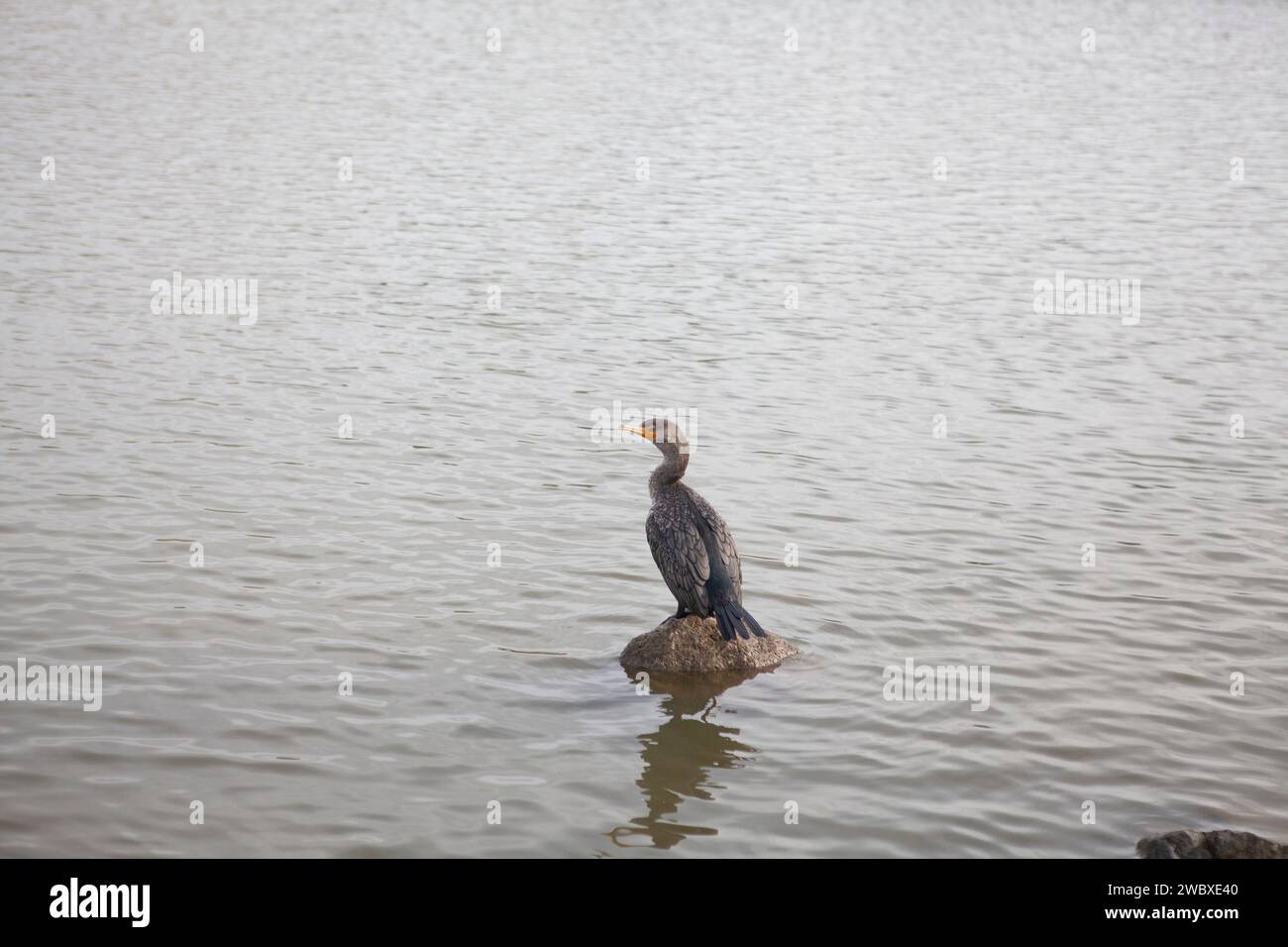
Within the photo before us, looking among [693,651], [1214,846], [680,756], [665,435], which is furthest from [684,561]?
[1214,846]

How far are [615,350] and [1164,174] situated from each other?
13.6 m

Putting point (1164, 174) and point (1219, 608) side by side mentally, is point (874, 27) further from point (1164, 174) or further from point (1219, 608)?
point (1219, 608)

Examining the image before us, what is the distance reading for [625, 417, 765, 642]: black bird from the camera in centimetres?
812

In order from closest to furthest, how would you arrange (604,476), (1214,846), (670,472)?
(1214,846) < (670,472) < (604,476)

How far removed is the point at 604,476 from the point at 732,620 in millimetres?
3608

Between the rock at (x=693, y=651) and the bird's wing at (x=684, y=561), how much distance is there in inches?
5.9

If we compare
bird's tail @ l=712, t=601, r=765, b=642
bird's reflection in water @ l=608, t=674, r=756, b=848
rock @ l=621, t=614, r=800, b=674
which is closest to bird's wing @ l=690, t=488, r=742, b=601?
bird's tail @ l=712, t=601, r=765, b=642

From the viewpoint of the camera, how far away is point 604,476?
11547 millimetres

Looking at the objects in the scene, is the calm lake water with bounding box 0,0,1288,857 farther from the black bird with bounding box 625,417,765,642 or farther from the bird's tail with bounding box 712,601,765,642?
the black bird with bounding box 625,417,765,642

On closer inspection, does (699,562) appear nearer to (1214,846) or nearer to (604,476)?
(1214,846)

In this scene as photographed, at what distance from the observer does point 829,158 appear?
81.3 ft

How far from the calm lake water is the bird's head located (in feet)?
3.81

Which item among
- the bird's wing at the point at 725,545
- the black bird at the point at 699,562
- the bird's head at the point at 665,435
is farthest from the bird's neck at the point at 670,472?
the bird's wing at the point at 725,545

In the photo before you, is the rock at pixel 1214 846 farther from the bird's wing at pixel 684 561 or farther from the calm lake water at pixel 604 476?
the bird's wing at pixel 684 561
